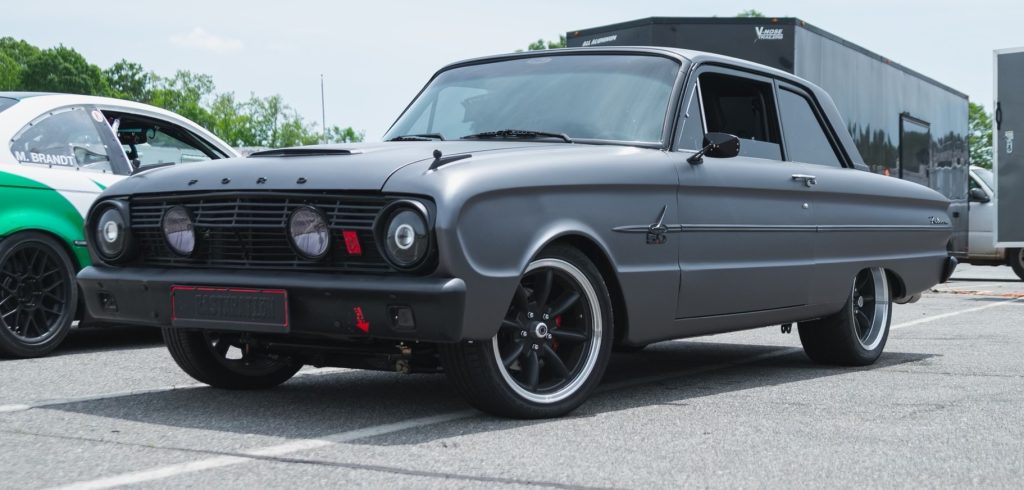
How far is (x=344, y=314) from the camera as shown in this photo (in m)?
4.65

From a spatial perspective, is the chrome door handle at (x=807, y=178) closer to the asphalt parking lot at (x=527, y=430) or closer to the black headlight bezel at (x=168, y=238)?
the asphalt parking lot at (x=527, y=430)

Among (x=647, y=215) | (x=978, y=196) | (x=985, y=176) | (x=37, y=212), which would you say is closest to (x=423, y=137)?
(x=647, y=215)

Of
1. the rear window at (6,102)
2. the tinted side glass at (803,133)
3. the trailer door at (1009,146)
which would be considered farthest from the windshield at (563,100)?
the trailer door at (1009,146)

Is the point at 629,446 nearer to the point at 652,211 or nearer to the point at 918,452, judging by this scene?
the point at 918,452

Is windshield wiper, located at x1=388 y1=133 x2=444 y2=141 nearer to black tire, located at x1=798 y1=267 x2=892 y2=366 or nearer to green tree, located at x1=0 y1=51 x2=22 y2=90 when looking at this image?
black tire, located at x1=798 y1=267 x2=892 y2=366

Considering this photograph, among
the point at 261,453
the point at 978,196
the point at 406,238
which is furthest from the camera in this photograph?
the point at 978,196

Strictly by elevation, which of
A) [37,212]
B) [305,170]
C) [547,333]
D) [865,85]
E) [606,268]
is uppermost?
[865,85]

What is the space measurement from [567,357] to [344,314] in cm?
105

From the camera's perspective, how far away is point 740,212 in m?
6.12

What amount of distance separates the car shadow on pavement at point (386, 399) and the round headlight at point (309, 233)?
2.16ft

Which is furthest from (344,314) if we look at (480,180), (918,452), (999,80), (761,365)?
(999,80)

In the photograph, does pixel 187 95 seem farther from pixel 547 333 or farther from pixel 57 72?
pixel 547 333

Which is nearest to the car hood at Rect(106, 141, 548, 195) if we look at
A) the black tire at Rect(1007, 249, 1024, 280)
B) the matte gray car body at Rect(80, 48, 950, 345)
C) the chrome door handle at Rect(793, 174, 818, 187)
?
the matte gray car body at Rect(80, 48, 950, 345)

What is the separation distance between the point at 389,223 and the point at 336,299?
1.11 ft
